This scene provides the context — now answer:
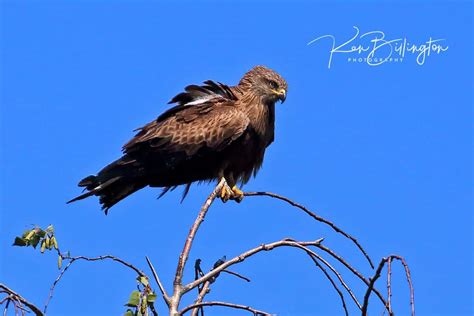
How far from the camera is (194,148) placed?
685cm

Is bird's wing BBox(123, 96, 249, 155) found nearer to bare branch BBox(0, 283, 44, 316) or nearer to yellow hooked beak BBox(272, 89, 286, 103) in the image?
yellow hooked beak BBox(272, 89, 286, 103)

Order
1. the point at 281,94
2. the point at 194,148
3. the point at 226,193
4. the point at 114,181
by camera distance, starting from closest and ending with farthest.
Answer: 1. the point at 226,193
2. the point at 114,181
3. the point at 194,148
4. the point at 281,94

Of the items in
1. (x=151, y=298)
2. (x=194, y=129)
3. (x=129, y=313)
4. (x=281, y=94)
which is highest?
(x=281, y=94)

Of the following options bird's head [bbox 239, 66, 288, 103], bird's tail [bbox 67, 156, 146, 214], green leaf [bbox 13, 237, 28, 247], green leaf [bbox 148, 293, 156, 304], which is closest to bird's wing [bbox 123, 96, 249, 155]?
bird's tail [bbox 67, 156, 146, 214]

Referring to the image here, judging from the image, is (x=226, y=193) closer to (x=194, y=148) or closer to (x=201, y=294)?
(x=194, y=148)

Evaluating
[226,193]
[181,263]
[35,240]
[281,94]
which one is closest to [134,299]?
[181,263]

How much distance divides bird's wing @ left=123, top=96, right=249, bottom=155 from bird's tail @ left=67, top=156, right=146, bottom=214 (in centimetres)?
18

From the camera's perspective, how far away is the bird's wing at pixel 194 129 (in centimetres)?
683

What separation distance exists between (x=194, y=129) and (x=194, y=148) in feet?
0.65

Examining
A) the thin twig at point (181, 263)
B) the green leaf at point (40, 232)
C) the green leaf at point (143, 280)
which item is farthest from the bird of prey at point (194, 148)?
the green leaf at point (143, 280)

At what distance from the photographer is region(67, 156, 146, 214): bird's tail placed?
667cm

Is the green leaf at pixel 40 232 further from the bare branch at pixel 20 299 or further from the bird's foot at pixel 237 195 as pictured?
the bird's foot at pixel 237 195

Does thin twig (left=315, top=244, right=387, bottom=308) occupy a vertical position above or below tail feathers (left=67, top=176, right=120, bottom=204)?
below

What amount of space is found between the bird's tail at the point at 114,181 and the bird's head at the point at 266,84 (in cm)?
139
